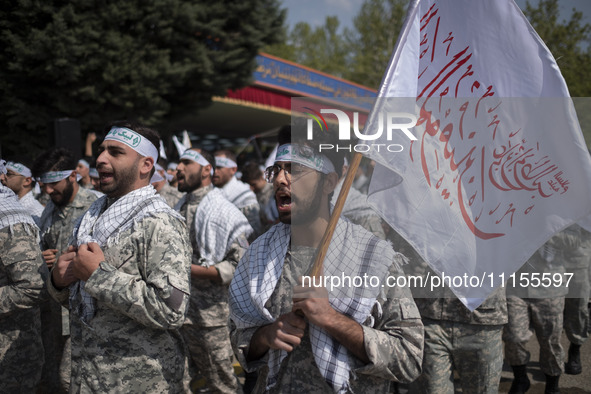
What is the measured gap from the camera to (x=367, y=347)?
6.93ft

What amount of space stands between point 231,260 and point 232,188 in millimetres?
3008

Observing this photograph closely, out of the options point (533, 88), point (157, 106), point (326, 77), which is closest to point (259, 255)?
point (533, 88)

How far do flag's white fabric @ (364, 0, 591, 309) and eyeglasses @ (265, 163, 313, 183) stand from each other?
1.05 ft

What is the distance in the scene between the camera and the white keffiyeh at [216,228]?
480 cm

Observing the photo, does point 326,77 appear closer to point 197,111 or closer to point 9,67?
point 197,111

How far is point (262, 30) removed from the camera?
14.8 m

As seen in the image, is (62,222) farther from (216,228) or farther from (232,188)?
(232,188)

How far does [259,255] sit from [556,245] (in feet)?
5.52

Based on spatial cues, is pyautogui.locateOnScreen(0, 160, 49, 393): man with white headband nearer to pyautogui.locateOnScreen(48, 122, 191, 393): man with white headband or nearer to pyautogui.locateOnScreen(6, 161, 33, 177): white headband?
pyautogui.locateOnScreen(48, 122, 191, 393): man with white headband

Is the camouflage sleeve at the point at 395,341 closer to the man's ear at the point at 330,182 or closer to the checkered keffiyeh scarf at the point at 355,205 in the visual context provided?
the man's ear at the point at 330,182

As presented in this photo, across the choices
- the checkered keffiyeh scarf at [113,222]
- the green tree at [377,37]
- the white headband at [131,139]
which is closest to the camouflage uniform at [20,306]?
the checkered keffiyeh scarf at [113,222]

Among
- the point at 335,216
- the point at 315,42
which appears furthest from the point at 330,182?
the point at 315,42

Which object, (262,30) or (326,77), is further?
(326,77)

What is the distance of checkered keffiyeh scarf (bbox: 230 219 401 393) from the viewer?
2.18 meters
